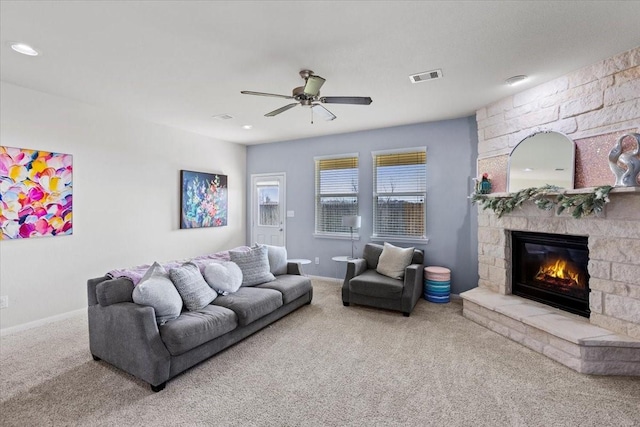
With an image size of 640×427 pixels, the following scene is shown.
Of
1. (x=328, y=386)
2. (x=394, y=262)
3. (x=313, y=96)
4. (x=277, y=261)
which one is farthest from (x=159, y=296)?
(x=394, y=262)

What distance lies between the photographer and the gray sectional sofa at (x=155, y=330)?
2303 millimetres

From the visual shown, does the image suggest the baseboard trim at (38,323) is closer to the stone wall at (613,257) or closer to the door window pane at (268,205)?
the door window pane at (268,205)

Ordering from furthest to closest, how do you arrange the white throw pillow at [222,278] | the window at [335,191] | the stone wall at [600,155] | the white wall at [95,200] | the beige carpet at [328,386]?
the window at [335,191]
the white wall at [95,200]
the white throw pillow at [222,278]
the stone wall at [600,155]
the beige carpet at [328,386]

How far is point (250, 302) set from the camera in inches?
122

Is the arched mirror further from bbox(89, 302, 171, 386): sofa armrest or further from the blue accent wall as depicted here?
bbox(89, 302, 171, 386): sofa armrest

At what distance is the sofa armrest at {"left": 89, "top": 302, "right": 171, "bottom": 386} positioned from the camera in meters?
2.28

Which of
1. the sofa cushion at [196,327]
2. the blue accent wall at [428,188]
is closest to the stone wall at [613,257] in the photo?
the blue accent wall at [428,188]

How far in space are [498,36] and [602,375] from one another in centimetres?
286

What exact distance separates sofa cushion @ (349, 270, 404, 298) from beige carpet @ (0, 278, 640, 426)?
2.05ft

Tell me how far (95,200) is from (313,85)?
3.39 meters

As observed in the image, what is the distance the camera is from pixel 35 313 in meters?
3.55

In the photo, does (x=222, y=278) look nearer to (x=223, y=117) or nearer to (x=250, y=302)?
(x=250, y=302)

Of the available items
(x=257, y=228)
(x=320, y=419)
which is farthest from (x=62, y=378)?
(x=257, y=228)

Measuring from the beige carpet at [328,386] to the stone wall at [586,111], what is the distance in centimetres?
188
